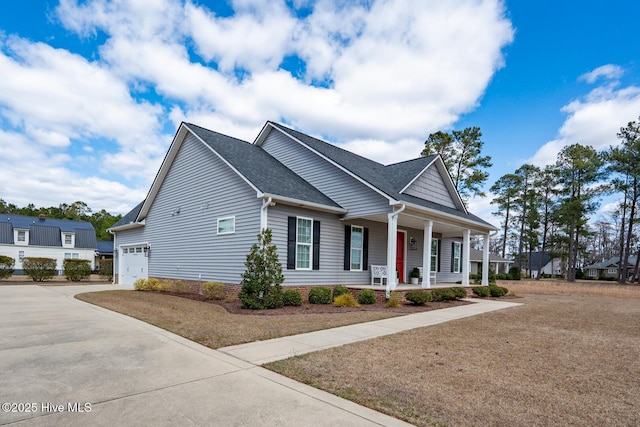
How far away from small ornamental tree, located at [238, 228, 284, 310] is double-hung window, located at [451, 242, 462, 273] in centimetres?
1251

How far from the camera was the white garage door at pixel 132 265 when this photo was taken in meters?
18.1

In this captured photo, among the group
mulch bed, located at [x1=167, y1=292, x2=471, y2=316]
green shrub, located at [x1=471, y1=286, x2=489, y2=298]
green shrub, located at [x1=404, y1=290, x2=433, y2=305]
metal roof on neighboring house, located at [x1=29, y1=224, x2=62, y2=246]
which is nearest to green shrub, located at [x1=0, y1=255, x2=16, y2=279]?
metal roof on neighboring house, located at [x1=29, y1=224, x2=62, y2=246]

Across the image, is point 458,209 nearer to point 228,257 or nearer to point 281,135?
point 281,135

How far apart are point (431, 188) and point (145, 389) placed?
1513cm

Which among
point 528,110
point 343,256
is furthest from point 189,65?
point 528,110

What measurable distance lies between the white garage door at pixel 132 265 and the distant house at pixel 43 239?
64.1 ft

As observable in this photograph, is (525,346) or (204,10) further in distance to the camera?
(204,10)

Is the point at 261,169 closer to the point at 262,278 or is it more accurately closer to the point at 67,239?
the point at 262,278

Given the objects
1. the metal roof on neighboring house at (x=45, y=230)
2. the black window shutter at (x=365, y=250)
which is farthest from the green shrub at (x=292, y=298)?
the metal roof on neighboring house at (x=45, y=230)

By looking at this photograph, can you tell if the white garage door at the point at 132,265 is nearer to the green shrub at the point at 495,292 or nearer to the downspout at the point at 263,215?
the downspout at the point at 263,215

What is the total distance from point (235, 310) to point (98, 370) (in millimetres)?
5387

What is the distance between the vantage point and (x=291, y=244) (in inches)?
472

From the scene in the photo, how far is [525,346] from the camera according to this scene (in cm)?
653

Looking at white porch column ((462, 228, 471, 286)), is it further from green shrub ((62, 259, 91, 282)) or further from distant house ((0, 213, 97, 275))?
distant house ((0, 213, 97, 275))
